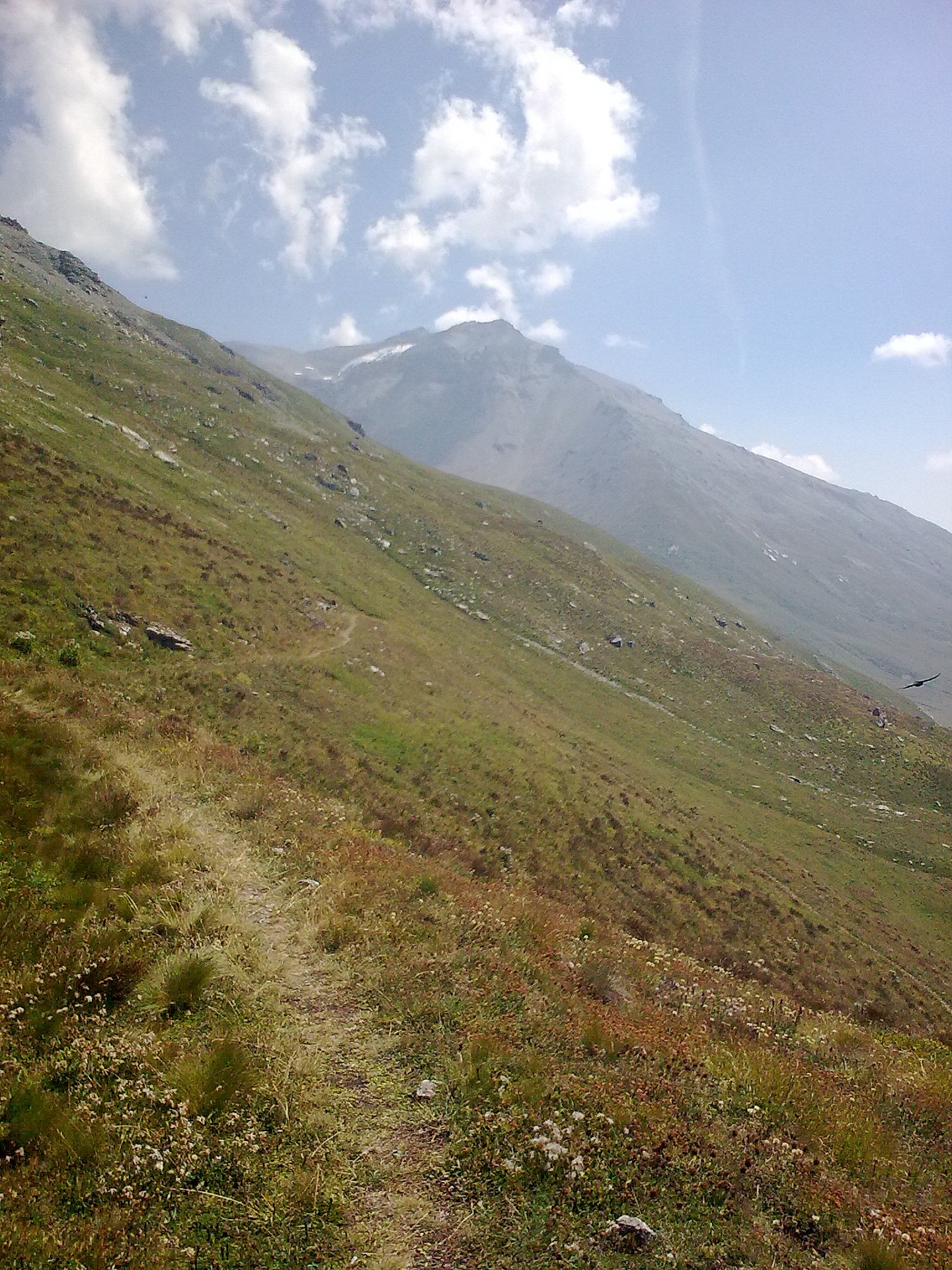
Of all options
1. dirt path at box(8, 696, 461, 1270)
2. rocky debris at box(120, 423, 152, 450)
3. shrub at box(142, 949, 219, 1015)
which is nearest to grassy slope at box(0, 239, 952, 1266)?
dirt path at box(8, 696, 461, 1270)

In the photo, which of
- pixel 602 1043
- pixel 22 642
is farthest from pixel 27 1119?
pixel 22 642

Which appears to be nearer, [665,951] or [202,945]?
[202,945]

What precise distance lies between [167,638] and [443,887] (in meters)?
22.5

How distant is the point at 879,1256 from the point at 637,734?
2180 inches

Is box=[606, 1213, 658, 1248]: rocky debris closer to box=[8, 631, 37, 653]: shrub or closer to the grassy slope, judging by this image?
the grassy slope

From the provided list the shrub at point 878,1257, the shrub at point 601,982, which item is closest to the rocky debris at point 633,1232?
the shrub at point 878,1257

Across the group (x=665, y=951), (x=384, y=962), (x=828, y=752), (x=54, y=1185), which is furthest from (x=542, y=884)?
(x=828, y=752)

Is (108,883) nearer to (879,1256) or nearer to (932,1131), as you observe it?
(879,1256)

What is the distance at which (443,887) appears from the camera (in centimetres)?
1380

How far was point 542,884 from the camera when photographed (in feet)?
82.8

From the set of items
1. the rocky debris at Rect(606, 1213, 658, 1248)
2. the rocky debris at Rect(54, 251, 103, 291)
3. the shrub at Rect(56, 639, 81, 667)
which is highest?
the rocky debris at Rect(54, 251, 103, 291)

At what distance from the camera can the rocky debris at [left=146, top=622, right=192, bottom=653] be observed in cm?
2903

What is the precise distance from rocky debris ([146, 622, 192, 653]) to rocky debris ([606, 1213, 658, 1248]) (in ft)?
95.6

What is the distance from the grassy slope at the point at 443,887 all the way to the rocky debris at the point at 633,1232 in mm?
132
